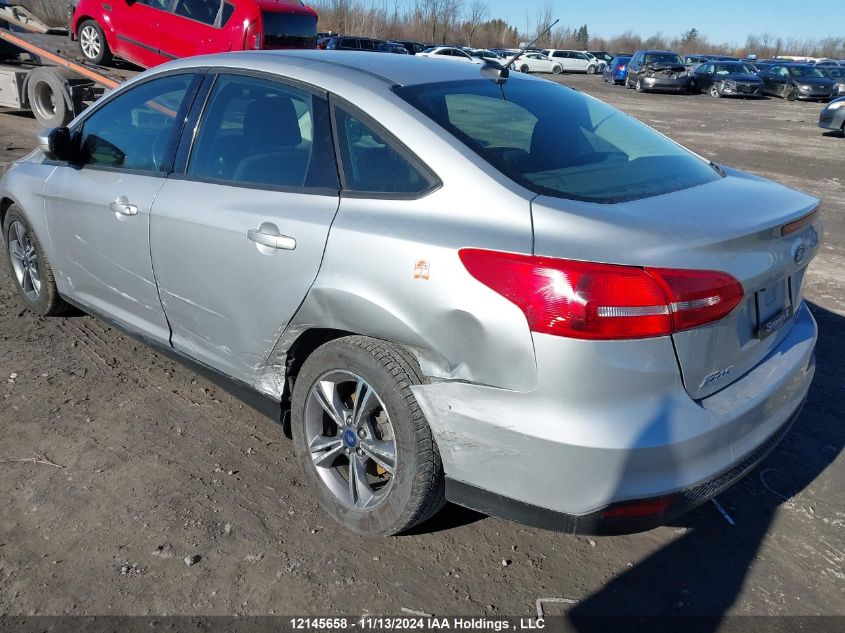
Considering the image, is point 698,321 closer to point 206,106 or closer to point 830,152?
point 206,106

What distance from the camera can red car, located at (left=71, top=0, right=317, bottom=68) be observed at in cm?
1147

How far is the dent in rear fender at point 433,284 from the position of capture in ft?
7.27

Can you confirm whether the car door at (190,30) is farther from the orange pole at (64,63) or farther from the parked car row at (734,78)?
the parked car row at (734,78)

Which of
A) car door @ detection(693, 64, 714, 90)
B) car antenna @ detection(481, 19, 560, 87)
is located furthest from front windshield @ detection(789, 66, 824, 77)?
car antenna @ detection(481, 19, 560, 87)

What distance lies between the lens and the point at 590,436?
7.04ft

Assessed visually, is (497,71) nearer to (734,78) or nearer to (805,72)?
(734,78)

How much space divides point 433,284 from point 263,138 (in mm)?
1311

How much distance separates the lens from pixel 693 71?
32.8 m

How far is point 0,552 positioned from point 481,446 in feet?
5.98

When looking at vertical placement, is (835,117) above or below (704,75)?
above

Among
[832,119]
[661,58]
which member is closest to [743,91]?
[661,58]

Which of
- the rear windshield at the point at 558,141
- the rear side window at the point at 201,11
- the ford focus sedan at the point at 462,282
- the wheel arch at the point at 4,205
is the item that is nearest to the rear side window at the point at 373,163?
the ford focus sedan at the point at 462,282

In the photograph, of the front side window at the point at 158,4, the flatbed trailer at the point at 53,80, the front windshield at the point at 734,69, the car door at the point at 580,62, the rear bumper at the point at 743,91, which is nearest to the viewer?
the flatbed trailer at the point at 53,80

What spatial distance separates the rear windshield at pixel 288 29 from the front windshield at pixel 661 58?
960 inches
